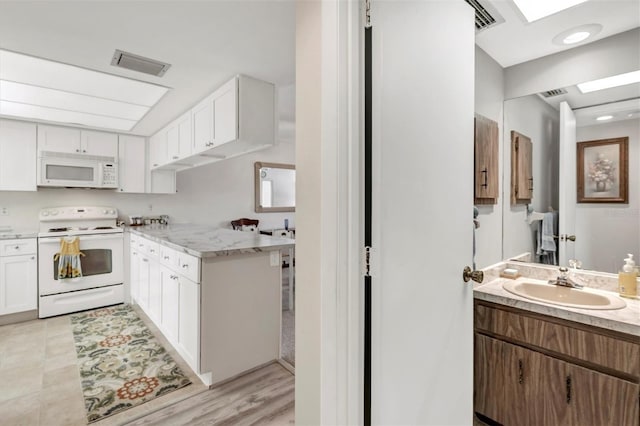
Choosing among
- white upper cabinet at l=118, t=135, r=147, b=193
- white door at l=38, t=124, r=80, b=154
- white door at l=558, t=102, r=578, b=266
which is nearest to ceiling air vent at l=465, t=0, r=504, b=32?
white door at l=558, t=102, r=578, b=266

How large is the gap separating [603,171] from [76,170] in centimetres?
491

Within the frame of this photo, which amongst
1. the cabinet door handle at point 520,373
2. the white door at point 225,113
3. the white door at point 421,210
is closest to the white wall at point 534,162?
the cabinet door handle at point 520,373

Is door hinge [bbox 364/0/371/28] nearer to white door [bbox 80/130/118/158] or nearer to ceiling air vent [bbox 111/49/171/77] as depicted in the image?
ceiling air vent [bbox 111/49/171/77]

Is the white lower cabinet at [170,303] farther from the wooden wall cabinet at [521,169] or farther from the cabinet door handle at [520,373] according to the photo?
the wooden wall cabinet at [521,169]

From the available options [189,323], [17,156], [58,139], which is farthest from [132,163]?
[189,323]

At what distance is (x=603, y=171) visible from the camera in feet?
5.79

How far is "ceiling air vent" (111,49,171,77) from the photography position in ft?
6.95

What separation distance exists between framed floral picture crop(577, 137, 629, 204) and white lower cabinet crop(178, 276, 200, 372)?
2.46 metres

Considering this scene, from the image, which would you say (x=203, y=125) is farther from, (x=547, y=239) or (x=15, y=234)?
(x=547, y=239)

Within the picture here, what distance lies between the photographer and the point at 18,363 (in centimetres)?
251

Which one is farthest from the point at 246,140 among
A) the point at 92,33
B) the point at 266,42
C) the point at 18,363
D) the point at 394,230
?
the point at 18,363

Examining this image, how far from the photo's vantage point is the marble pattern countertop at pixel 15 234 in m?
3.29

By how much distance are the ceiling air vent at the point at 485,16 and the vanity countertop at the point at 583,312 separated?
56.0 inches

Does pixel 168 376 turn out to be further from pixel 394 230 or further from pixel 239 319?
pixel 394 230
